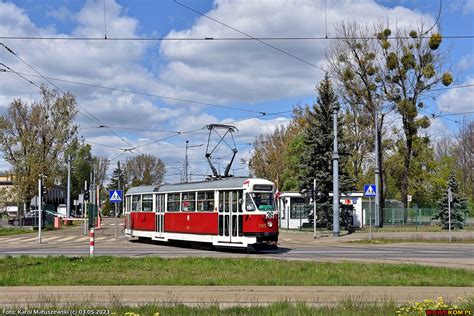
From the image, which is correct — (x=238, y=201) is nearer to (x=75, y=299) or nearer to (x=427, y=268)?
(x=427, y=268)

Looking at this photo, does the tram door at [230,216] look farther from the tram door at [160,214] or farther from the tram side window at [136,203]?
the tram side window at [136,203]

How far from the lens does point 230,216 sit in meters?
24.3

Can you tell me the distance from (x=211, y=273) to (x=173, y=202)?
1300 cm

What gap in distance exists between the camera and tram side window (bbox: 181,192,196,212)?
2659 centimetres

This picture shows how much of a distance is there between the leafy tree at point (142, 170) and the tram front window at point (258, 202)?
9165 centimetres

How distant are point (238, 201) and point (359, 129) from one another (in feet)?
118

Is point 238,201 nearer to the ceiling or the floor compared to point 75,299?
nearer to the ceiling

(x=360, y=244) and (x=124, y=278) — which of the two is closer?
(x=124, y=278)

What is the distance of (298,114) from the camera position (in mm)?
67688

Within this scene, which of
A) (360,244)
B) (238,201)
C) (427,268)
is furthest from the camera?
(360,244)

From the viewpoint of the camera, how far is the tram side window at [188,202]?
87.2 feet

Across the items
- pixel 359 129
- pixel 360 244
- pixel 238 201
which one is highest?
pixel 359 129

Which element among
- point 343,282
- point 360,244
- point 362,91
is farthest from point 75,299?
point 362,91

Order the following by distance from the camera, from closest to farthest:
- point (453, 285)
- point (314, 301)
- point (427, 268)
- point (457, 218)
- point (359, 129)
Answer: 1. point (314, 301)
2. point (453, 285)
3. point (427, 268)
4. point (457, 218)
5. point (359, 129)
